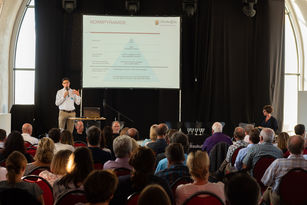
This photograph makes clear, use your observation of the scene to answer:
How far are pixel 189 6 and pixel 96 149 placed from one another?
676 centimetres

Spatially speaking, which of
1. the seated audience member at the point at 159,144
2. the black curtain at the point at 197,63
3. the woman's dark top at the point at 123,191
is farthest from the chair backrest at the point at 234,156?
the black curtain at the point at 197,63

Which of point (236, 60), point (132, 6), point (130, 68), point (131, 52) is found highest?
point (132, 6)

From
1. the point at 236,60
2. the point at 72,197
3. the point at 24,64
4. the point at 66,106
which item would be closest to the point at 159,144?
the point at 72,197

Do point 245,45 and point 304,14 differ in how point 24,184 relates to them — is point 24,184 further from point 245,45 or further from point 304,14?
point 304,14

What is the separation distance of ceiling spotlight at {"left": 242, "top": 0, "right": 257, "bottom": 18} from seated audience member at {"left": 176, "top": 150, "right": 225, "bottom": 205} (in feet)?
26.9

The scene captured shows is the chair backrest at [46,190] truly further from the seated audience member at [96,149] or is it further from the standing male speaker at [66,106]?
the standing male speaker at [66,106]

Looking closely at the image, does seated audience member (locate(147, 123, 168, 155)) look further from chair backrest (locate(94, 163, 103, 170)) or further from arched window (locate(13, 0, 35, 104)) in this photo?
arched window (locate(13, 0, 35, 104))

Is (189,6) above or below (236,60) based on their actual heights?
above

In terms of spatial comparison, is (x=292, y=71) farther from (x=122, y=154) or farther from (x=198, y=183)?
(x=198, y=183)

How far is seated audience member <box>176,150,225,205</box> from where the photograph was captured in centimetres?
309

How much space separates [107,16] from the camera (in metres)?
10.1

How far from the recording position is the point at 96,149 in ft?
15.5

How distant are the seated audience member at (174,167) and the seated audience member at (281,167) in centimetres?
89

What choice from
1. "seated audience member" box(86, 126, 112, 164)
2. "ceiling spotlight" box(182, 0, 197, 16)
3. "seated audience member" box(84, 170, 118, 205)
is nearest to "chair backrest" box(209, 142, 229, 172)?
"seated audience member" box(86, 126, 112, 164)
